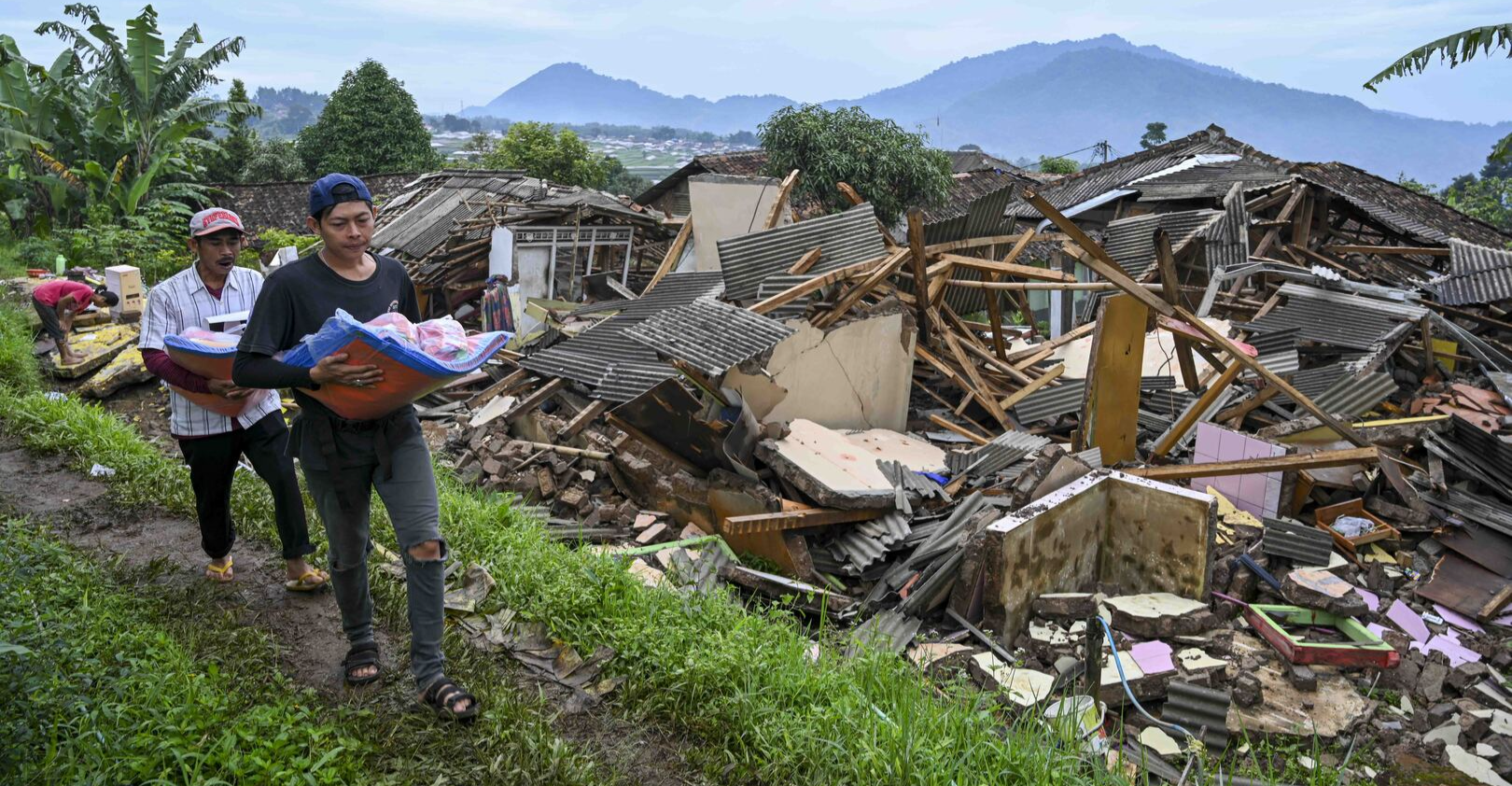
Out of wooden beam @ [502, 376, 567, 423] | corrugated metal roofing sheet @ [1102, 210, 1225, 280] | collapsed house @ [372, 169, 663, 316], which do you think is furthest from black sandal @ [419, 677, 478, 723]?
collapsed house @ [372, 169, 663, 316]

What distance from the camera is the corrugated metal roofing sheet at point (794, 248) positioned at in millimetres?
9422

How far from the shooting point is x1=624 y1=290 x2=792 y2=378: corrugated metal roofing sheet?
297 inches

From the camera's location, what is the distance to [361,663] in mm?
3369

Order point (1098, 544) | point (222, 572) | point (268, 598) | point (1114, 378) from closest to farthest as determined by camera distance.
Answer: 1. point (268, 598)
2. point (222, 572)
3. point (1098, 544)
4. point (1114, 378)

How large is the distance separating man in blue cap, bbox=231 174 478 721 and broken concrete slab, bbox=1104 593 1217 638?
3.91 meters

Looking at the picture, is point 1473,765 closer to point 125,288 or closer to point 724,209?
point 724,209

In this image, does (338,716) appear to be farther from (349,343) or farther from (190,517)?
(190,517)

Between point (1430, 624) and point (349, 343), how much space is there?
272 inches

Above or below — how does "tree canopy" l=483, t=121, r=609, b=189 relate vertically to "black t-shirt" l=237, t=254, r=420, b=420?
above

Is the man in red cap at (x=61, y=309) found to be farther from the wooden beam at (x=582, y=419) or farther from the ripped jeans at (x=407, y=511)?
the ripped jeans at (x=407, y=511)

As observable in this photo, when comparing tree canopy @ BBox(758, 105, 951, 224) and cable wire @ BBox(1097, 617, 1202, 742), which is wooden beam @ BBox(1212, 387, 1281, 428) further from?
tree canopy @ BBox(758, 105, 951, 224)

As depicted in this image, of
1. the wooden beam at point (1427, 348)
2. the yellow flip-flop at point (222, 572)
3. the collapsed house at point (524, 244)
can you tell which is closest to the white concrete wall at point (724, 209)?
the collapsed house at point (524, 244)

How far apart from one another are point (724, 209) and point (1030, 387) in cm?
711

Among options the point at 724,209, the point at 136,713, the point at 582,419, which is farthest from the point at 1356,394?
the point at 136,713
